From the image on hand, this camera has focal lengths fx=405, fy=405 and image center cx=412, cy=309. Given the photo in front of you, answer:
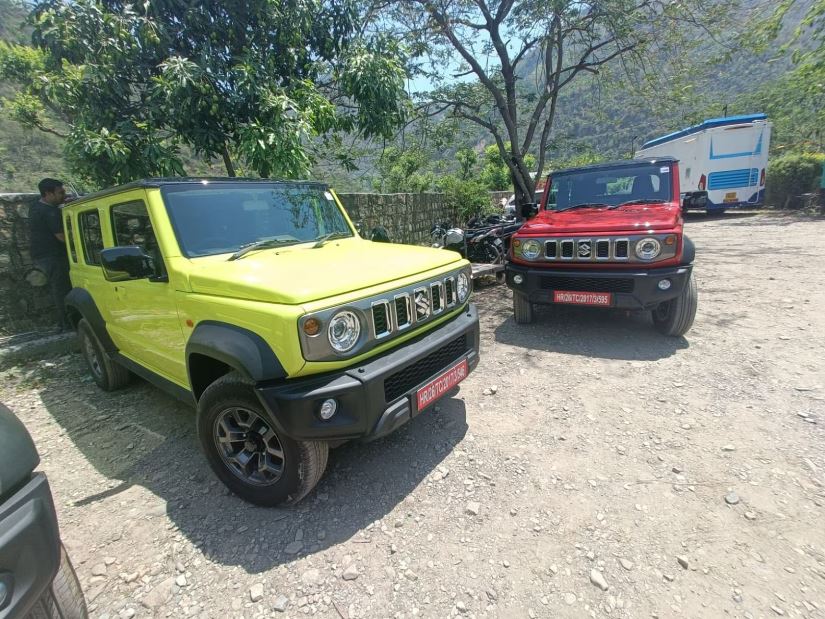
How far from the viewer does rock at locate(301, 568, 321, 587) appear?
1.95 metres

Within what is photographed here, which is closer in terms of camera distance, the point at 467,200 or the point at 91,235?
the point at 91,235

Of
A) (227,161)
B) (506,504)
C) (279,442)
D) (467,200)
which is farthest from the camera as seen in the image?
(467,200)

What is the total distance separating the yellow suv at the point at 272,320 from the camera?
2014 mm

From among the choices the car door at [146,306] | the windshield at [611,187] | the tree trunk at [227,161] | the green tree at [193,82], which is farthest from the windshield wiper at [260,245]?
the windshield at [611,187]

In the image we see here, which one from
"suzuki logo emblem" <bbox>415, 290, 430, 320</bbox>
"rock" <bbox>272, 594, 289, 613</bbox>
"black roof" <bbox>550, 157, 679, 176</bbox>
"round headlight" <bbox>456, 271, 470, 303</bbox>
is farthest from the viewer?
"black roof" <bbox>550, 157, 679, 176</bbox>

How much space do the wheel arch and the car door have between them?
9.5 inches

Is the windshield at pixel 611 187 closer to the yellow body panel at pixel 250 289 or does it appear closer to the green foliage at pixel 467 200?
the yellow body panel at pixel 250 289

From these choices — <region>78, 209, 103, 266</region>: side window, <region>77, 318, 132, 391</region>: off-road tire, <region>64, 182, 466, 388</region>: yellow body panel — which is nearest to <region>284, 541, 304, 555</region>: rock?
<region>64, 182, 466, 388</region>: yellow body panel

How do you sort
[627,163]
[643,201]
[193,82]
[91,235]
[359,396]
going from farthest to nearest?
1. [627,163]
2. [643,201]
3. [193,82]
4. [91,235]
5. [359,396]

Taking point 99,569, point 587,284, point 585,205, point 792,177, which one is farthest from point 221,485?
point 792,177

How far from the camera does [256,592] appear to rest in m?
1.92

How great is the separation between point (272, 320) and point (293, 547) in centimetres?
122

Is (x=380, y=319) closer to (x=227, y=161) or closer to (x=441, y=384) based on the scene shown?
(x=441, y=384)

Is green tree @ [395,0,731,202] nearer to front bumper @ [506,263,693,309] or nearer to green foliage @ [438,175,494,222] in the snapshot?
green foliage @ [438,175,494,222]
